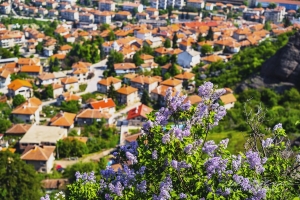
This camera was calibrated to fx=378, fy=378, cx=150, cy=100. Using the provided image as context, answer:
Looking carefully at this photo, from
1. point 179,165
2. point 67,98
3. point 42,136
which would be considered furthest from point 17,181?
point 67,98

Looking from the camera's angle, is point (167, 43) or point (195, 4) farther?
point (195, 4)

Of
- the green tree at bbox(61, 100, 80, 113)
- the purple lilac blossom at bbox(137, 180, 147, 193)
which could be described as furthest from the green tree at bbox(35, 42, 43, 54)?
the purple lilac blossom at bbox(137, 180, 147, 193)

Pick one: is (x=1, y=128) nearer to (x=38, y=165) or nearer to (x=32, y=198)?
(x=38, y=165)

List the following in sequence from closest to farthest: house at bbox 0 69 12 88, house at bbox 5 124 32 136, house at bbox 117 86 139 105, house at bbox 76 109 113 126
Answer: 1. house at bbox 5 124 32 136
2. house at bbox 76 109 113 126
3. house at bbox 117 86 139 105
4. house at bbox 0 69 12 88

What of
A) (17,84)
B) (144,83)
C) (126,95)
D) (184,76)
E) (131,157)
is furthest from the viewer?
(184,76)

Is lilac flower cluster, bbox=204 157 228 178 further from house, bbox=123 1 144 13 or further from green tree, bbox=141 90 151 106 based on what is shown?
house, bbox=123 1 144 13

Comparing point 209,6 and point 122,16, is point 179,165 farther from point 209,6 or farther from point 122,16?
point 209,6
